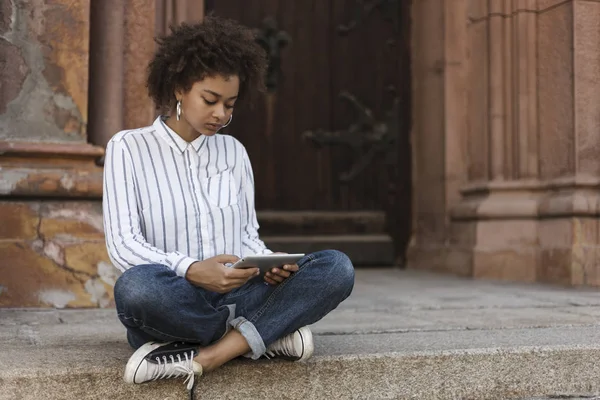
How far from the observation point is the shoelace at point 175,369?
189cm

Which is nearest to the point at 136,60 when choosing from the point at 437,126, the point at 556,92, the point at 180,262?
A: the point at 180,262

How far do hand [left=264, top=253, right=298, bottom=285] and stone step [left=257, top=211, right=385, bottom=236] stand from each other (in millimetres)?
2976

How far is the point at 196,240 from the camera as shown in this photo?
2.10 meters

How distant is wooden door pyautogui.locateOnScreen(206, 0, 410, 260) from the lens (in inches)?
203

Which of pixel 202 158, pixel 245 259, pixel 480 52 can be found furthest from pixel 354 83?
pixel 245 259

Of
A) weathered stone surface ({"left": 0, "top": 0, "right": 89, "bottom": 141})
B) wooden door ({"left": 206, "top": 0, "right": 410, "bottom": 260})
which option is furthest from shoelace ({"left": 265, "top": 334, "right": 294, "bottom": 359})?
wooden door ({"left": 206, "top": 0, "right": 410, "bottom": 260})

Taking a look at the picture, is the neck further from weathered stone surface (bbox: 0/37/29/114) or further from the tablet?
weathered stone surface (bbox: 0/37/29/114)

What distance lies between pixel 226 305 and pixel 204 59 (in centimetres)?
68

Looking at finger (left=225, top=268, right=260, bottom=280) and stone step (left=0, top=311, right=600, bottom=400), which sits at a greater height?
finger (left=225, top=268, right=260, bottom=280)

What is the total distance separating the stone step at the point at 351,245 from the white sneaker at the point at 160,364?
303 cm

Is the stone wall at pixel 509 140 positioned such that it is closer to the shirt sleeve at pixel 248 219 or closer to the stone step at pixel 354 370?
the stone step at pixel 354 370

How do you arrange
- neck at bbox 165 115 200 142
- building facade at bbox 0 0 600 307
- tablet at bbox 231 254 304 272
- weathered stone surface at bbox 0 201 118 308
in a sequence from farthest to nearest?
building facade at bbox 0 0 600 307
weathered stone surface at bbox 0 201 118 308
neck at bbox 165 115 200 142
tablet at bbox 231 254 304 272

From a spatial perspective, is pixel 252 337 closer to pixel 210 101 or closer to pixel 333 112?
pixel 210 101

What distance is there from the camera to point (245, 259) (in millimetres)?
1817
